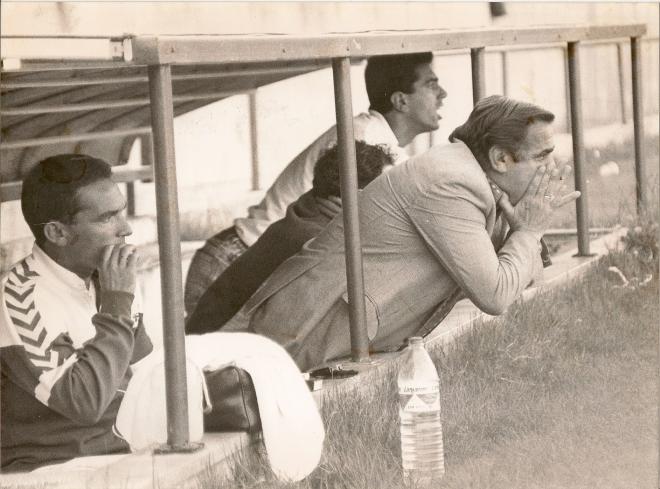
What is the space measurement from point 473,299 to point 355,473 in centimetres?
85

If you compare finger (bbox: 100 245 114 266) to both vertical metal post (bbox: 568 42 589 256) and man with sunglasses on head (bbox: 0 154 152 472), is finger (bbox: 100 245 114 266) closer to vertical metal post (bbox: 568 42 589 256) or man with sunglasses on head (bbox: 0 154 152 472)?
man with sunglasses on head (bbox: 0 154 152 472)

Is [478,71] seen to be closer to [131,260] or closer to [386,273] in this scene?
[386,273]

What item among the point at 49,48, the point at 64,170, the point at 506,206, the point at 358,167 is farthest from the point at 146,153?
the point at 49,48

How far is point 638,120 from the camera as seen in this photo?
19.3 ft

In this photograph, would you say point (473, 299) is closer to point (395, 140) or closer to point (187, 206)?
point (395, 140)

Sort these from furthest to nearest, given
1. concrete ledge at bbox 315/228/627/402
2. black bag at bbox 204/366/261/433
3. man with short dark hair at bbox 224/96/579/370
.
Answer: man with short dark hair at bbox 224/96/579/370 < concrete ledge at bbox 315/228/627/402 < black bag at bbox 204/366/261/433

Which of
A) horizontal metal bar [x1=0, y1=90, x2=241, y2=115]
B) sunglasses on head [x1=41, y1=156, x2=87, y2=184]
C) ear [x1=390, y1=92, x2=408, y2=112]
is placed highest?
horizontal metal bar [x1=0, y1=90, x2=241, y2=115]

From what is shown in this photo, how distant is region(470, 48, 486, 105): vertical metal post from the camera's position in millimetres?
5000

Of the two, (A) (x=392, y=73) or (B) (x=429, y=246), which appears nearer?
(B) (x=429, y=246)

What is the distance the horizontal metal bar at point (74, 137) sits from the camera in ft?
15.4

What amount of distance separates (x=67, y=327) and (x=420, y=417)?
1137 millimetres

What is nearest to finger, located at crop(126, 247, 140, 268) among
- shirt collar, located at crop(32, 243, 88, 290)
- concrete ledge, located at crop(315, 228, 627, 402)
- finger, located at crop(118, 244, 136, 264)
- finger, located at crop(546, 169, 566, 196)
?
finger, located at crop(118, 244, 136, 264)

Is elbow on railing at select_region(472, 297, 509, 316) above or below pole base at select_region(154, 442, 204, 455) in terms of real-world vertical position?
above

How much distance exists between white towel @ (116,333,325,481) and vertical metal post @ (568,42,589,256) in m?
2.09
